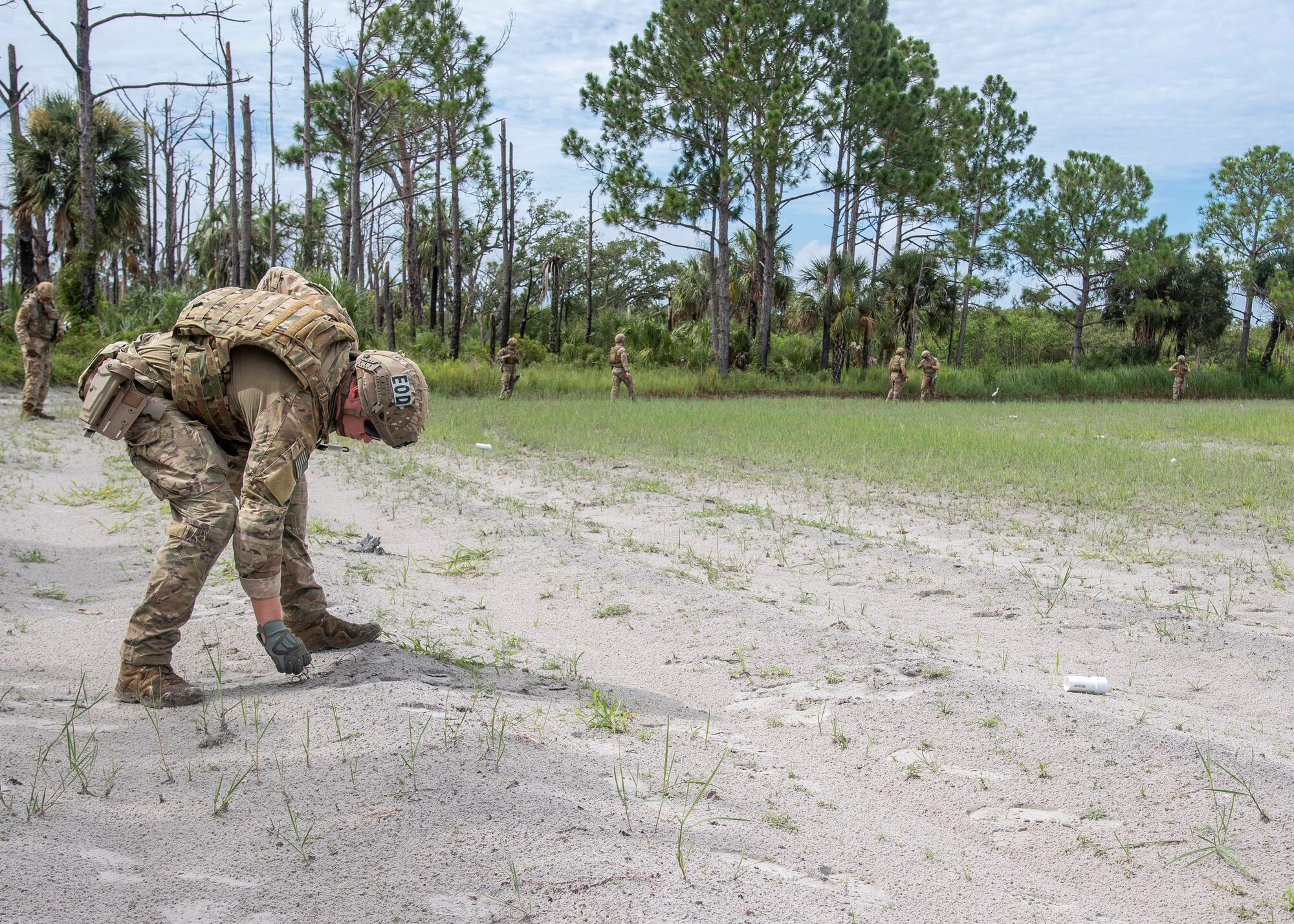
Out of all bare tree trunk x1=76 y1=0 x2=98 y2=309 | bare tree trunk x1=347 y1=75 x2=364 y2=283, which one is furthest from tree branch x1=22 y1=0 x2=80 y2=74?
bare tree trunk x1=347 y1=75 x2=364 y2=283

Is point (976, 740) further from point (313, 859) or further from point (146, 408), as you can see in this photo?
point (146, 408)

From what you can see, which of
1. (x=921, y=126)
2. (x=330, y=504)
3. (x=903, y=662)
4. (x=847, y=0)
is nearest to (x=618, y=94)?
(x=847, y=0)

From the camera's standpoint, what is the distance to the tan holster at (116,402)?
3902mm

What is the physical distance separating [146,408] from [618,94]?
3290 cm

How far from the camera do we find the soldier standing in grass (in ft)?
12.5

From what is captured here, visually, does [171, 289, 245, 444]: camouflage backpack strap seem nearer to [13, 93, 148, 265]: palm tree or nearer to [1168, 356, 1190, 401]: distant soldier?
[13, 93, 148, 265]: palm tree

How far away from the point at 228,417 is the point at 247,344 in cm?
40

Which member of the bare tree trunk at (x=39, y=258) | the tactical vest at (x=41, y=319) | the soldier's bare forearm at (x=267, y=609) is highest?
the bare tree trunk at (x=39, y=258)

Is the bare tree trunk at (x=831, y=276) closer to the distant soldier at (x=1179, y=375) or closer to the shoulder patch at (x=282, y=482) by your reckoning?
the distant soldier at (x=1179, y=375)

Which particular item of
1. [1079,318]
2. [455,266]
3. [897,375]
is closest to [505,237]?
[455,266]

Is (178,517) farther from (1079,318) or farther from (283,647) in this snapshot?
(1079,318)

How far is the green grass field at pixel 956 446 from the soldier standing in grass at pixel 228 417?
7.77 m

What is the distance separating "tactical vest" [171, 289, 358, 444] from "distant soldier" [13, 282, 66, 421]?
12.1 meters

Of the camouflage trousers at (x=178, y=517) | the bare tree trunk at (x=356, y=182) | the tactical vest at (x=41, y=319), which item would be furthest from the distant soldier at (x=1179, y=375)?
the camouflage trousers at (x=178, y=517)
